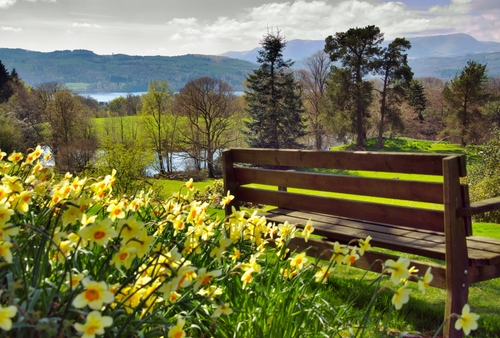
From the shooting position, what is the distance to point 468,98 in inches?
1426

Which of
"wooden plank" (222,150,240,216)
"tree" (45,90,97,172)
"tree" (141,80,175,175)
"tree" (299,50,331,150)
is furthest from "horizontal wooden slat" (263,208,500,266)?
"tree" (299,50,331,150)

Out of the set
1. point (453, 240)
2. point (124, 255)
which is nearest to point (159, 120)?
point (453, 240)

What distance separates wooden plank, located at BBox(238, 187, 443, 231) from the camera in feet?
9.01

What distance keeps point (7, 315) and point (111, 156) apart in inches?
599

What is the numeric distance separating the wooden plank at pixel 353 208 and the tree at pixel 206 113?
100 ft

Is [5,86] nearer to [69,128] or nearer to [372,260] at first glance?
[69,128]

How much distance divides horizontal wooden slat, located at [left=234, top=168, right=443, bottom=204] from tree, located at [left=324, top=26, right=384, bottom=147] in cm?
3457

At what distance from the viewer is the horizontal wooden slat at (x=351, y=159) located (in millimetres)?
2611

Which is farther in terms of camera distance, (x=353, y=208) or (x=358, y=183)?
(x=353, y=208)

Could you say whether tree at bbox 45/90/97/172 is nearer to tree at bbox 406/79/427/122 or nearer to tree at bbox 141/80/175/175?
tree at bbox 141/80/175/175

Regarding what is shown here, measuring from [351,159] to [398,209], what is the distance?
0.47m

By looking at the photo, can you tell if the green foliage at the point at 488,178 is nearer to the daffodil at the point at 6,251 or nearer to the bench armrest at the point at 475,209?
the bench armrest at the point at 475,209

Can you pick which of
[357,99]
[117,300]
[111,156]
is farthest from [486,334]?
[357,99]

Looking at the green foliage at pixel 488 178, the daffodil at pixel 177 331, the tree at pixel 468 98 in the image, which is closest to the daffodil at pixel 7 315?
the daffodil at pixel 177 331
